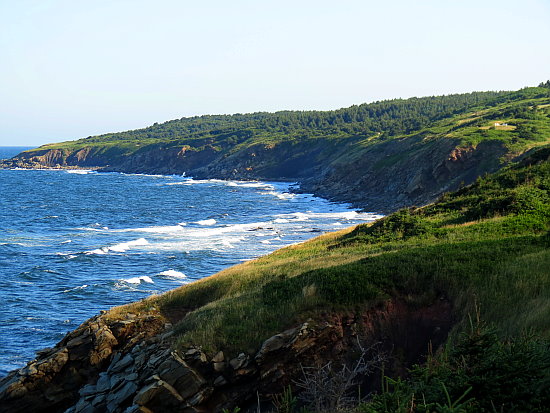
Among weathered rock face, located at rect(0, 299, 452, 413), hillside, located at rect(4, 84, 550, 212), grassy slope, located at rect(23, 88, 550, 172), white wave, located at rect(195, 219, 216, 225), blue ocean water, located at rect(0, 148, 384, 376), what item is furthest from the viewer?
grassy slope, located at rect(23, 88, 550, 172)

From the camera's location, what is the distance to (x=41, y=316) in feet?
111

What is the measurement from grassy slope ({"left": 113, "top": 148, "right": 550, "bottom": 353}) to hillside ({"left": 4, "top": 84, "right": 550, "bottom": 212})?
37.1m

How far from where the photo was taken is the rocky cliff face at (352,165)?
247ft

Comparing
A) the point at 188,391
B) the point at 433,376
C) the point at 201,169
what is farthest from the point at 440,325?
the point at 201,169

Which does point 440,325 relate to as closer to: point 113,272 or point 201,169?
point 113,272

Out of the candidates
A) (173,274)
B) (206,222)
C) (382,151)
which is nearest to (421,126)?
(382,151)

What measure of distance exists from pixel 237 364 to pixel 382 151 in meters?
98.3

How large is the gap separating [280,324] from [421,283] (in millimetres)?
4807

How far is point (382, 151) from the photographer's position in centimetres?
10900

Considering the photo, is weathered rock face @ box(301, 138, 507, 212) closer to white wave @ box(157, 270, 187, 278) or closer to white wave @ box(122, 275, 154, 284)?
white wave @ box(157, 270, 187, 278)

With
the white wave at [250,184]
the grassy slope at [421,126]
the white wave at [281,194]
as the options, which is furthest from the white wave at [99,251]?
the white wave at [250,184]

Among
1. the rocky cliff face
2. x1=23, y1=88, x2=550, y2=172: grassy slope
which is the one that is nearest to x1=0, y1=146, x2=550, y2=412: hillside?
the rocky cliff face

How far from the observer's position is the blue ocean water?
35219 mm

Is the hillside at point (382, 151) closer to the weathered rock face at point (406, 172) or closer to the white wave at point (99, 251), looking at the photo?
the weathered rock face at point (406, 172)
